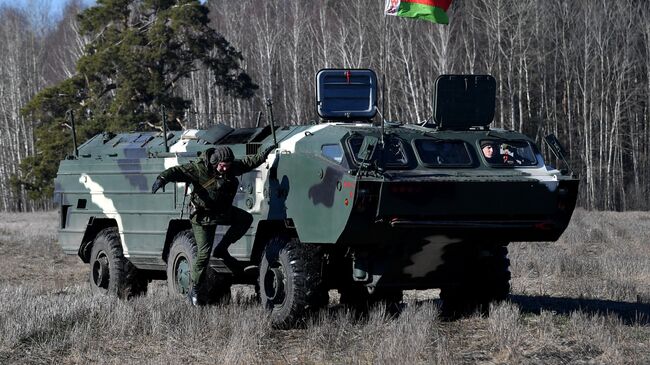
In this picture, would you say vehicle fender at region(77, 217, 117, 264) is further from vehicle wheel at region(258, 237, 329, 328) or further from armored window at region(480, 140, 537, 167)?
armored window at region(480, 140, 537, 167)

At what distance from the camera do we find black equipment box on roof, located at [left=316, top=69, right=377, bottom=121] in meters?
12.1

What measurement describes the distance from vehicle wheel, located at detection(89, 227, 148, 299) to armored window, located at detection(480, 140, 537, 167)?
489 cm

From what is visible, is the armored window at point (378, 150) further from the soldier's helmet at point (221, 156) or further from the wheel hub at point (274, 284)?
the wheel hub at point (274, 284)

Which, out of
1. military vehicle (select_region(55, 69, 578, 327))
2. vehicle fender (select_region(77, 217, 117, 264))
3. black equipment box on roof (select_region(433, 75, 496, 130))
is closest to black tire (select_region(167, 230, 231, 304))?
military vehicle (select_region(55, 69, 578, 327))

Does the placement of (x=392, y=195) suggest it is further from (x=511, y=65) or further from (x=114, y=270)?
(x=511, y=65)

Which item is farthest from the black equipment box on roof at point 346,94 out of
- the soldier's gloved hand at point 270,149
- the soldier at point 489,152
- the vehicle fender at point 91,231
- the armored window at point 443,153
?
the vehicle fender at point 91,231

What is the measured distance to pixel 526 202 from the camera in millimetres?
10469

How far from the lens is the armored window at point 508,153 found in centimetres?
1098

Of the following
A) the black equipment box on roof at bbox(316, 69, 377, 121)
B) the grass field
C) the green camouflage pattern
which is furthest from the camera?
the black equipment box on roof at bbox(316, 69, 377, 121)

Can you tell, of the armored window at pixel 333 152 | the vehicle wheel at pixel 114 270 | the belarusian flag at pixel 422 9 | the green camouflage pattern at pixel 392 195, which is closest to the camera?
the green camouflage pattern at pixel 392 195

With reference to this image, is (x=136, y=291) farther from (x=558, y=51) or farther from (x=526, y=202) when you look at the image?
(x=558, y=51)

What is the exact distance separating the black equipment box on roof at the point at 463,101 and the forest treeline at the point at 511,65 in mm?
26835

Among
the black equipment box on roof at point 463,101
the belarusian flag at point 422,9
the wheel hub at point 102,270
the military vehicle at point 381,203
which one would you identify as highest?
the belarusian flag at point 422,9

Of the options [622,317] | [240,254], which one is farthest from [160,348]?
[622,317]
